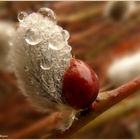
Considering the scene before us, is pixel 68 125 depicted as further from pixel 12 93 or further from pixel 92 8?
pixel 92 8

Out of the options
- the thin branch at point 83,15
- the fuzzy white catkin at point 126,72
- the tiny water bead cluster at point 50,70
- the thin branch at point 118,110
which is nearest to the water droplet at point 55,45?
the tiny water bead cluster at point 50,70

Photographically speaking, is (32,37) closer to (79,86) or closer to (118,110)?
(79,86)

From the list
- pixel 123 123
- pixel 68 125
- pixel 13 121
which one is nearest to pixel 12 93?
pixel 13 121

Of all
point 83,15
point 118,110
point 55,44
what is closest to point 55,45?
point 55,44

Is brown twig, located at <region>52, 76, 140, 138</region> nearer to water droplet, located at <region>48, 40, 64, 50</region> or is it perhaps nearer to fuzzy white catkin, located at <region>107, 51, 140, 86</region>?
water droplet, located at <region>48, 40, 64, 50</region>

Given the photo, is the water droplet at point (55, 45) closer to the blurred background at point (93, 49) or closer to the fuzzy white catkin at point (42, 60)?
the fuzzy white catkin at point (42, 60)

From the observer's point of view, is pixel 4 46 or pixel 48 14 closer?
pixel 48 14
